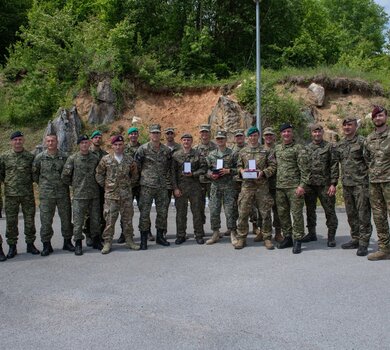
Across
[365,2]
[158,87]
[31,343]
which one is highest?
[365,2]

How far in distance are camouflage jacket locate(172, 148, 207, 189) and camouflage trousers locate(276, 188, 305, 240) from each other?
1580mm

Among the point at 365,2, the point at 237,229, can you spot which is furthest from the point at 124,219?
the point at 365,2

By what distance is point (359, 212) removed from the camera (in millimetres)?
6598

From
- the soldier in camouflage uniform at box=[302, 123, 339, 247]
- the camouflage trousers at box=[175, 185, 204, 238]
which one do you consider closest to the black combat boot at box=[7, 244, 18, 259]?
the camouflage trousers at box=[175, 185, 204, 238]

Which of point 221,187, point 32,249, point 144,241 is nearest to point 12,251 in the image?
point 32,249

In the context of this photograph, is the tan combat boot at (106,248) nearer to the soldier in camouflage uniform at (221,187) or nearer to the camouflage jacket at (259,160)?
the soldier in camouflage uniform at (221,187)

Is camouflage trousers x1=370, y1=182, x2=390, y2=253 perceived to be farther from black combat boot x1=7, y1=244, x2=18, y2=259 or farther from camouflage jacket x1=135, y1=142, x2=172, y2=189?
black combat boot x1=7, y1=244, x2=18, y2=259

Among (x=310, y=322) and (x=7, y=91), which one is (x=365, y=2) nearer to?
(x=7, y=91)

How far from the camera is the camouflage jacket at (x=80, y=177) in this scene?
7.09m

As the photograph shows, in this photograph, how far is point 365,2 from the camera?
3775 cm

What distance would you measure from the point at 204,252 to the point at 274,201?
1.69 metres

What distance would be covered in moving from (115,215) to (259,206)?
98.7 inches

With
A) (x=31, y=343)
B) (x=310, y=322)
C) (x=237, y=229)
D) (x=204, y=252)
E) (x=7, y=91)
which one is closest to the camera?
(x=31, y=343)

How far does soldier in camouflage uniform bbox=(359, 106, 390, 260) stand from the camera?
595 cm
